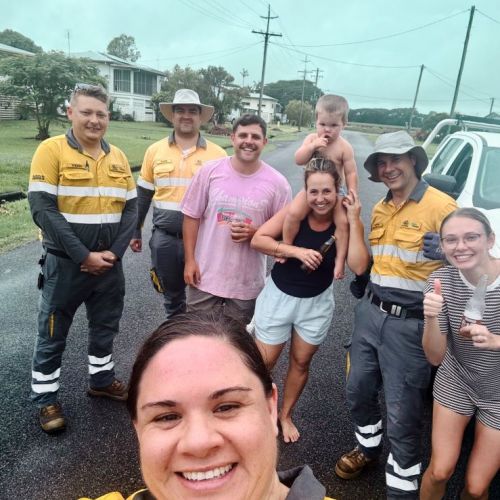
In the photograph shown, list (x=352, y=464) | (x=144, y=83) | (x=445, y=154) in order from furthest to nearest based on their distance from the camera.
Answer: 1. (x=144, y=83)
2. (x=445, y=154)
3. (x=352, y=464)

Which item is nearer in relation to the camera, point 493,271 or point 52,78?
point 493,271

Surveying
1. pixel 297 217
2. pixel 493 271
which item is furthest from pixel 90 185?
pixel 493 271

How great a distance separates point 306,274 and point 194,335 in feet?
5.37

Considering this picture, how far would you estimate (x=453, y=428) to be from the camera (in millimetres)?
2283

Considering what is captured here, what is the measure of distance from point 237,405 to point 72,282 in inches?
86.6

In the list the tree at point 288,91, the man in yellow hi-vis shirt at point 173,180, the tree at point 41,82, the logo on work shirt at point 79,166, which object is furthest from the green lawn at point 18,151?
the tree at point 288,91

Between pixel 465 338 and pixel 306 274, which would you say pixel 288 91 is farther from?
pixel 465 338

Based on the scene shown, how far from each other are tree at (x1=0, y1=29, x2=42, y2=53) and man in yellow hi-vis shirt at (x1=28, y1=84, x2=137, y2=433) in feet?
254

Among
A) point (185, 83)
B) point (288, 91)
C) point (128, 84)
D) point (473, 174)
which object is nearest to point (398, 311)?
→ point (473, 174)

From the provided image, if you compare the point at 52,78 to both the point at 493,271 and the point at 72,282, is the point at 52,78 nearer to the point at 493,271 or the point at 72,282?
the point at 72,282

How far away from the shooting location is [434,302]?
2107 millimetres

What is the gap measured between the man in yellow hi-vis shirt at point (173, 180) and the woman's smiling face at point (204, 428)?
2.67 meters

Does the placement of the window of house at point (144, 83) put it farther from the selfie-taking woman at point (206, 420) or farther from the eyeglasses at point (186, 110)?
the selfie-taking woman at point (206, 420)

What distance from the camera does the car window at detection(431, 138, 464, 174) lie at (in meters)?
5.67
